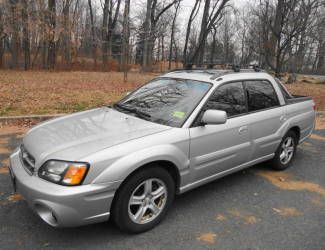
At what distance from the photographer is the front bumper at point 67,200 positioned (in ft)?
8.13

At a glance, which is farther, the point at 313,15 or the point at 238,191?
the point at 313,15

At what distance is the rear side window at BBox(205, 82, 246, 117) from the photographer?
142 inches

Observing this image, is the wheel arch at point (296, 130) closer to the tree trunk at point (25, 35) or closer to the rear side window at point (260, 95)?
the rear side window at point (260, 95)

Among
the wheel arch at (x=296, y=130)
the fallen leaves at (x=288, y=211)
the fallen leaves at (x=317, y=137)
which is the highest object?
the wheel arch at (x=296, y=130)

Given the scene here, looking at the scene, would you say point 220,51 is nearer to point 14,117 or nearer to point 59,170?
point 14,117

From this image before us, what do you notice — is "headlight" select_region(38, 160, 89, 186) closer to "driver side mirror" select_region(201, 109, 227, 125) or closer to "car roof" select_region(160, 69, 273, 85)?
"driver side mirror" select_region(201, 109, 227, 125)

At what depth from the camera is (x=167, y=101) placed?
143 inches

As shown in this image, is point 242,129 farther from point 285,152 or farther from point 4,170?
point 4,170

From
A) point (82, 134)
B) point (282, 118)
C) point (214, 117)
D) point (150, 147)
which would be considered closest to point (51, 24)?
point (282, 118)

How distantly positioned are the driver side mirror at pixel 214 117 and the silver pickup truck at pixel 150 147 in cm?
1

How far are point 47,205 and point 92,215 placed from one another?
388mm

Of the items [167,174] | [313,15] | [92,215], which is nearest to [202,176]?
[167,174]

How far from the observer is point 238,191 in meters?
3.97

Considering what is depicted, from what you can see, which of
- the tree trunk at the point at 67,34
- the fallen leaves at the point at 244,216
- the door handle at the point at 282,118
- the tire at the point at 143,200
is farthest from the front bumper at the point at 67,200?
the tree trunk at the point at 67,34
